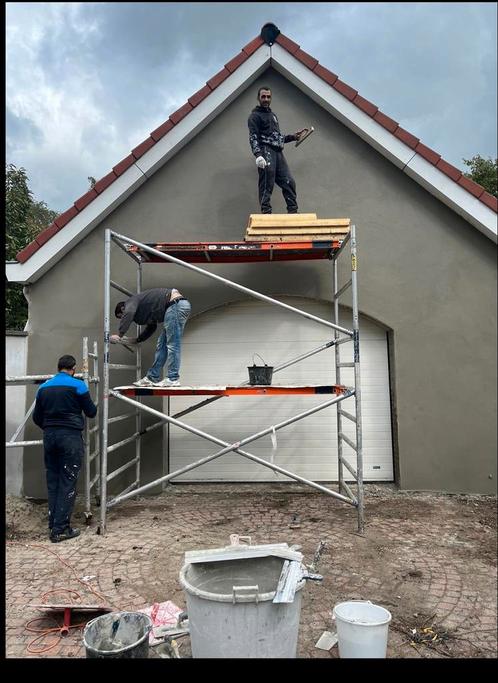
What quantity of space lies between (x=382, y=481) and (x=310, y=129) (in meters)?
5.04

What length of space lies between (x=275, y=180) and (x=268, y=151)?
408 millimetres

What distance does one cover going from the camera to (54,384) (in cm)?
470

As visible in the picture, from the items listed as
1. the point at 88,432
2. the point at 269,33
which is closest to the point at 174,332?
the point at 88,432

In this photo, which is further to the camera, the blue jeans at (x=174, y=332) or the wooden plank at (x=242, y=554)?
the blue jeans at (x=174, y=332)

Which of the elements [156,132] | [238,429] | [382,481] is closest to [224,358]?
[238,429]

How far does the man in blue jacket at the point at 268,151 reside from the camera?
5.71 m

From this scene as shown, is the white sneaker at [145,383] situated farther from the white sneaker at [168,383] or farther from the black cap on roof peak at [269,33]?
the black cap on roof peak at [269,33]

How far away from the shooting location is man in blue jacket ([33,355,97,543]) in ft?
15.2

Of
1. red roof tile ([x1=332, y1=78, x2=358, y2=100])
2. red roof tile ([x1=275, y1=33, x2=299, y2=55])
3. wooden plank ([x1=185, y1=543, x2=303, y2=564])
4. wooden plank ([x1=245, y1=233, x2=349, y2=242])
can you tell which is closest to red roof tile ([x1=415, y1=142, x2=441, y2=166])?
red roof tile ([x1=332, y1=78, x2=358, y2=100])

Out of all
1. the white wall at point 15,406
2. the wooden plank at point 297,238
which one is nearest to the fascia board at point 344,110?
the wooden plank at point 297,238

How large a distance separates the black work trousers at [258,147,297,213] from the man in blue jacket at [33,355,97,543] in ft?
11.1

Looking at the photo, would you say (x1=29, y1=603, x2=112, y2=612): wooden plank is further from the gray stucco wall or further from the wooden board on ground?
the wooden board on ground

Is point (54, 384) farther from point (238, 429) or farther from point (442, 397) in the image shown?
point (442, 397)

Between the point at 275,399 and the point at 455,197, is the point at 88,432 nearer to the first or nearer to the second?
the point at 275,399
